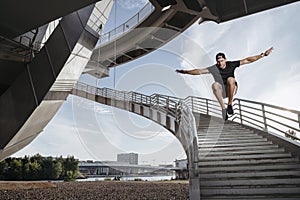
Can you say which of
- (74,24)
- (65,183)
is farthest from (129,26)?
(65,183)

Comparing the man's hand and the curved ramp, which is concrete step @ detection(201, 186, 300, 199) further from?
the man's hand

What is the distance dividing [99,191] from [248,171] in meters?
2.65

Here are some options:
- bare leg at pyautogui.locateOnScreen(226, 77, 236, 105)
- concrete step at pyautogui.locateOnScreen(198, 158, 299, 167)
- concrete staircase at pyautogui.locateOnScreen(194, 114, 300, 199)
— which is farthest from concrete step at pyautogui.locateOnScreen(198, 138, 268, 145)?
bare leg at pyautogui.locateOnScreen(226, 77, 236, 105)

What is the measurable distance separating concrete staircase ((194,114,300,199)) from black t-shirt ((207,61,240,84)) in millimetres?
946

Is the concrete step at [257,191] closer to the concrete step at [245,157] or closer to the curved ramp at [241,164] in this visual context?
the curved ramp at [241,164]

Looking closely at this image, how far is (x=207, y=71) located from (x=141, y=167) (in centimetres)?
151

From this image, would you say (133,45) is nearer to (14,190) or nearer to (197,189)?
(14,190)

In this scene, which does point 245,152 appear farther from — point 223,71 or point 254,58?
point 254,58

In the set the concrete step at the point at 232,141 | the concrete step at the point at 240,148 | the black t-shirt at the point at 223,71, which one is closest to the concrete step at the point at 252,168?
the concrete step at the point at 240,148

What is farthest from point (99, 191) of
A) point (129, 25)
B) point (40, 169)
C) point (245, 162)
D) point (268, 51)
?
point (129, 25)

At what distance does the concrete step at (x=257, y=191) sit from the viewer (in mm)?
2172

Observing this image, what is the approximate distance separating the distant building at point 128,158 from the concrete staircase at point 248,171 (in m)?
0.88

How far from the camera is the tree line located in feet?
11.3

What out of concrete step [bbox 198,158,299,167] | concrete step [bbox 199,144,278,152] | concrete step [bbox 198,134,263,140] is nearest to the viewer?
concrete step [bbox 198,158,299,167]
